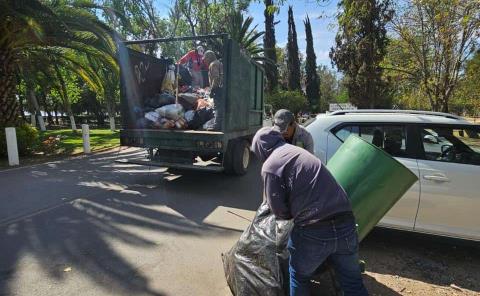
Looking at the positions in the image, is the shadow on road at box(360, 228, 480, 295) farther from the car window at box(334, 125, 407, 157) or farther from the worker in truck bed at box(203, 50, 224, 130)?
the worker in truck bed at box(203, 50, 224, 130)

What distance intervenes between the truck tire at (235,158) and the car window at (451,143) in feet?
13.9

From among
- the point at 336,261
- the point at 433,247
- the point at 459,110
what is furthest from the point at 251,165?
the point at 459,110

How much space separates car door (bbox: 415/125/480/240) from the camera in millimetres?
3939

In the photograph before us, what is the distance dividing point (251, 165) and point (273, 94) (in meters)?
28.0

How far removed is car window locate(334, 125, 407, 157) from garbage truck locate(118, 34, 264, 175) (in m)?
2.94

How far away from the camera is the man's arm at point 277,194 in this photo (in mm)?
2359

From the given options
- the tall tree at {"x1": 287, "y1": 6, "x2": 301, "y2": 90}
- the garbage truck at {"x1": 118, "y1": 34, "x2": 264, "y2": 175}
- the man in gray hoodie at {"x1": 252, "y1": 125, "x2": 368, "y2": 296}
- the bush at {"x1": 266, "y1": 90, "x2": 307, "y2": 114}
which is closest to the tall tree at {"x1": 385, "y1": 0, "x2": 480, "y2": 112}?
the garbage truck at {"x1": 118, "y1": 34, "x2": 264, "y2": 175}

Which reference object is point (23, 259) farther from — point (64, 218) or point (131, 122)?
point (131, 122)

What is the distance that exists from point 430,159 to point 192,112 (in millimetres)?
4743

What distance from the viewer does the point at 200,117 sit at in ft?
25.3

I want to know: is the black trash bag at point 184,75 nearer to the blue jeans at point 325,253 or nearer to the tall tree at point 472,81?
the blue jeans at point 325,253

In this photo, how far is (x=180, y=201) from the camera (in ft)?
21.2

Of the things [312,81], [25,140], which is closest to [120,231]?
[25,140]

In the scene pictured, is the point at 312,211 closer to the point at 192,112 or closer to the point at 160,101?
the point at 192,112
